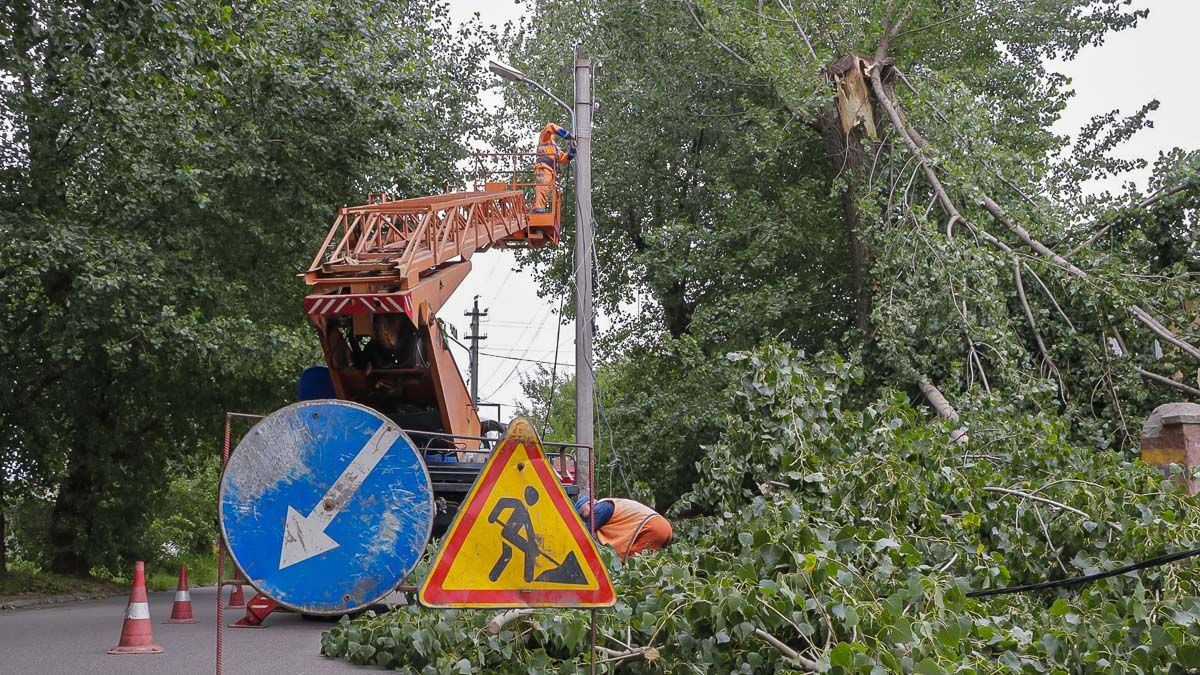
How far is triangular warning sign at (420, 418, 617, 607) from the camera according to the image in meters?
4.07

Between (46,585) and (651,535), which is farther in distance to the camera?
(46,585)

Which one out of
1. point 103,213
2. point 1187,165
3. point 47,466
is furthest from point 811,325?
point 47,466

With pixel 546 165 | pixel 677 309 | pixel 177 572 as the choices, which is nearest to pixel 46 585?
pixel 546 165

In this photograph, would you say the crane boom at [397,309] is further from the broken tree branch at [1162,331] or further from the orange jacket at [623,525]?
the broken tree branch at [1162,331]

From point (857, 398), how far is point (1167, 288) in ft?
11.2

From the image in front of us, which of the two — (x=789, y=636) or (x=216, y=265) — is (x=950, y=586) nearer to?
(x=789, y=636)

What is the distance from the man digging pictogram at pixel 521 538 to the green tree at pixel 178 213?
8.05 metres

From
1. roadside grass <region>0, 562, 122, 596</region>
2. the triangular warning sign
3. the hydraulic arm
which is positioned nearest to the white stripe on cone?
the hydraulic arm

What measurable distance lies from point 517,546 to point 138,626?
6.18m

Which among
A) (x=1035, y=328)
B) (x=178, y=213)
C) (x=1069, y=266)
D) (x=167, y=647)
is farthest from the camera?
(x=178, y=213)

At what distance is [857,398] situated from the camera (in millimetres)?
13609

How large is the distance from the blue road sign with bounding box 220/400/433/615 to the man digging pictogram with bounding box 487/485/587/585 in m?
0.35

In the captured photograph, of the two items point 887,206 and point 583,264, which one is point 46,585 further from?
point 887,206

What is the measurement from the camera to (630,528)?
9375 mm
